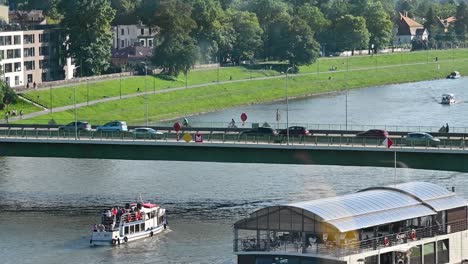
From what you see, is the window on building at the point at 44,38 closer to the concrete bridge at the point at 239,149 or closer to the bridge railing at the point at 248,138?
the bridge railing at the point at 248,138

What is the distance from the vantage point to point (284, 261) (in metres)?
59.3

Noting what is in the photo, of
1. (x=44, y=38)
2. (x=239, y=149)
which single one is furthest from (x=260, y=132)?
(x=44, y=38)

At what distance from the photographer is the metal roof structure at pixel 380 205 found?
193ft

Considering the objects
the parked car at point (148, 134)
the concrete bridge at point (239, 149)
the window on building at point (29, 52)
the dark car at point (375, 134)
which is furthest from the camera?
the window on building at point (29, 52)

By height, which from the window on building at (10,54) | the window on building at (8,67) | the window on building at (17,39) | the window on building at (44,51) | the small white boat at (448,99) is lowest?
the small white boat at (448,99)

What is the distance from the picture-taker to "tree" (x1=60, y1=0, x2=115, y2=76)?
168000 mm

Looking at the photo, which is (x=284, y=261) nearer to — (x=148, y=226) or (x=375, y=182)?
(x=148, y=226)

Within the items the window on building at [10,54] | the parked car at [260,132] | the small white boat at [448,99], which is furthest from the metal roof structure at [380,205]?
the window on building at [10,54]

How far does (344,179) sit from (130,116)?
5272 cm

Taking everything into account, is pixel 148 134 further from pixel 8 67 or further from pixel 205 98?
pixel 205 98

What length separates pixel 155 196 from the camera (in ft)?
307

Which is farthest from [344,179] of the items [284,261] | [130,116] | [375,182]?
[130,116]

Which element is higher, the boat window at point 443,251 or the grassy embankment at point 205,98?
the grassy embankment at point 205,98

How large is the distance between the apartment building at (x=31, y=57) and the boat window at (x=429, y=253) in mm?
96158
